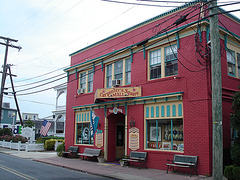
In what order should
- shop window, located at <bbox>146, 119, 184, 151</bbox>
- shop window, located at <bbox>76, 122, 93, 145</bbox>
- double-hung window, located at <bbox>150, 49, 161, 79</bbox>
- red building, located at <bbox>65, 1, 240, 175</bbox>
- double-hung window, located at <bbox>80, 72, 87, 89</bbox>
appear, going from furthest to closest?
double-hung window, located at <bbox>80, 72, 87, 89</bbox>, shop window, located at <bbox>76, 122, 93, 145</bbox>, double-hung window, located at <bbox>150, 49, 161, 79</bbox>, shop window, located at <bbox>146, 119, 184, 151</bbox>, red building, located at <bbox>65, 1, 240, 175</bbox>

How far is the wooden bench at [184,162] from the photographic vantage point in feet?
38.3

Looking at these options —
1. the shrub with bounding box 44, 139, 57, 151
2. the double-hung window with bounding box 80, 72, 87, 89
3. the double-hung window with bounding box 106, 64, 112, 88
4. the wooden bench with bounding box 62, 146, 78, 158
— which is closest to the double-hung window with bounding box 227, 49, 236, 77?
the double-hung window with bounding box 106, 64, 112, 88

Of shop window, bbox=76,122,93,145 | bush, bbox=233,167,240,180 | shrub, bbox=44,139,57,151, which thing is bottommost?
shrub, bbox=44,139,57,151

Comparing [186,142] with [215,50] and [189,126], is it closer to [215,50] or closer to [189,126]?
[189,126]

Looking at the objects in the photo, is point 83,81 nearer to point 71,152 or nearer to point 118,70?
point 118,70

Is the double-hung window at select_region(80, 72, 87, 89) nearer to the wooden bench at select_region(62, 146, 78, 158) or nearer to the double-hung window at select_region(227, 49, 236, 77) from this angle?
the wooden bench at select_region(62, 146, 78, 158)

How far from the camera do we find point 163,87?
1416 centimetres

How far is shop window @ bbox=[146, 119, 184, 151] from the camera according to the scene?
13352 millimetres

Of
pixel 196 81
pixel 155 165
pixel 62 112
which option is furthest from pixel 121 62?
pixel 62 112

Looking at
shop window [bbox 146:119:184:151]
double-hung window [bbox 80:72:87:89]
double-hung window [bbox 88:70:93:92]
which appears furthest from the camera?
double-hung window [bbox 80:72:87:89]

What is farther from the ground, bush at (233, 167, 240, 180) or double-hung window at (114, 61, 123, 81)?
double-hung window at (114, 61, 123, 81)

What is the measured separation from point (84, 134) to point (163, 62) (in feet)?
29.7

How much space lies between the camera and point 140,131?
1510cm

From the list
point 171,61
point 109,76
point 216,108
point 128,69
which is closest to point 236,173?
point 216,108
